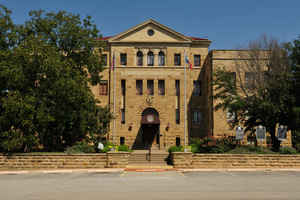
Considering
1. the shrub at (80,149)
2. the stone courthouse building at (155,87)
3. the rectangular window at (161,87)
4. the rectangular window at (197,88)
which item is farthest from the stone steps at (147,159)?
the rectangular window at (197,88)

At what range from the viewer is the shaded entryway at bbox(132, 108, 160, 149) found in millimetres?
34594

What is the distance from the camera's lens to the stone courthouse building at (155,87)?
115 feet

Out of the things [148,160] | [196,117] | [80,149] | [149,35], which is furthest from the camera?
[149,35]

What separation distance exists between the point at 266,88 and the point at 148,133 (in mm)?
16562

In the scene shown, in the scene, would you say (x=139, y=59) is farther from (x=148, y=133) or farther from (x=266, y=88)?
(x=266, y=88)

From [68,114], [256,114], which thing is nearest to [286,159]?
[256,114]

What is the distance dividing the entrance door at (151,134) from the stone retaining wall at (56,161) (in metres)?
15.2

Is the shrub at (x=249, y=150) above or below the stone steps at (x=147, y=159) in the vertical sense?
above

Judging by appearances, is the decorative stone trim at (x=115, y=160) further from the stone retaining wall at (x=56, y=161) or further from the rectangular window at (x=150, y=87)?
the rectangular window at (x=150, y=87)

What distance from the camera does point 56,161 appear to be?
65.5ft

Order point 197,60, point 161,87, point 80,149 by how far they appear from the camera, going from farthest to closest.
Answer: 1. point 197,60
2. point 161,87
3. point 80,149

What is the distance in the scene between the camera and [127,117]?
3506 centimetres

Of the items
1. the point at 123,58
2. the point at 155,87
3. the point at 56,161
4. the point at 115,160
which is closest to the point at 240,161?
the point at 115,160

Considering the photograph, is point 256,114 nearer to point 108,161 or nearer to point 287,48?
point 287,48
